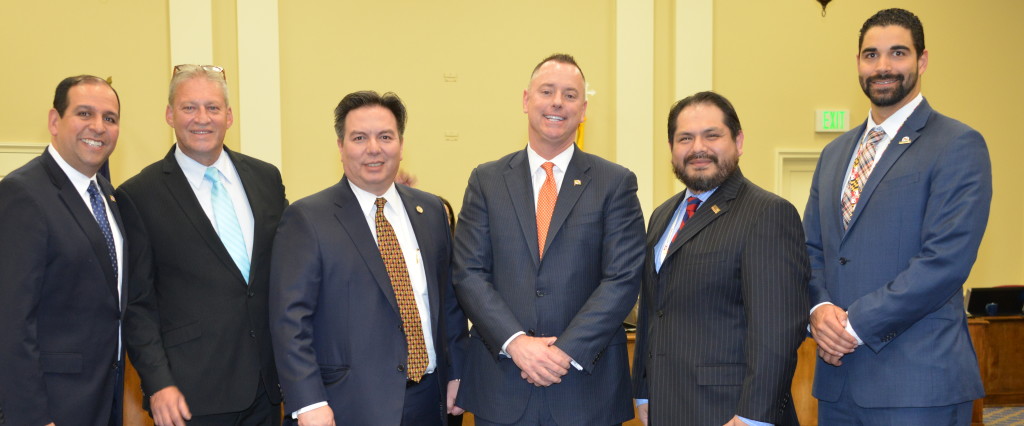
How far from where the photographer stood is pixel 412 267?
287cm

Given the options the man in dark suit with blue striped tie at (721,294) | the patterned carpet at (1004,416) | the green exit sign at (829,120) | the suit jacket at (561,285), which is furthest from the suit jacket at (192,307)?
the green exit sign at (829,120)

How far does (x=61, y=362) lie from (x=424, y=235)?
1242 mm

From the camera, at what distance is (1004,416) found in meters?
6.43

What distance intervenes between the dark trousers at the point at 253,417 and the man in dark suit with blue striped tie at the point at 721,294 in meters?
1.38

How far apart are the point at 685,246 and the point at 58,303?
204 cm

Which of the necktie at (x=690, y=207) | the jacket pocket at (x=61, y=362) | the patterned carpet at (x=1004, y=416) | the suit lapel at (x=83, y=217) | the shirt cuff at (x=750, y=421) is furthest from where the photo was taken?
the patterned carpet at (x=1004, y=416)

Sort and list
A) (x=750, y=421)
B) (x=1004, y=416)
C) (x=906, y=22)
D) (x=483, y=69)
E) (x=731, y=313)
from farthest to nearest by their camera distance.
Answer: (x=483, y=69) → (x=1004, y=416) → (x=906, y=22) → (x=731, y=313) → (x=750, y=421)

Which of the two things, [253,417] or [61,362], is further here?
[253,417]

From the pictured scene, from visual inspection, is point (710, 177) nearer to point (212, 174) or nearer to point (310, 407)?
point (310, 407)

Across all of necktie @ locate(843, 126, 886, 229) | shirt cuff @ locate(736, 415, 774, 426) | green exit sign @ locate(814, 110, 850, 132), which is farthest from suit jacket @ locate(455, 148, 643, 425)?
green exit sign @ locate(814, 110, 850, 132)

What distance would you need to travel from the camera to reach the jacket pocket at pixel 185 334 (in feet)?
9.25

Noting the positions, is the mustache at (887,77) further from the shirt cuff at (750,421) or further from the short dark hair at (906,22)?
the shirt cuff at (750,421)

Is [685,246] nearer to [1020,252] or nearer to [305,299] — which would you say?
[305,299]

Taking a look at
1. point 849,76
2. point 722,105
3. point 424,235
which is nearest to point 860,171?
point 722,105
